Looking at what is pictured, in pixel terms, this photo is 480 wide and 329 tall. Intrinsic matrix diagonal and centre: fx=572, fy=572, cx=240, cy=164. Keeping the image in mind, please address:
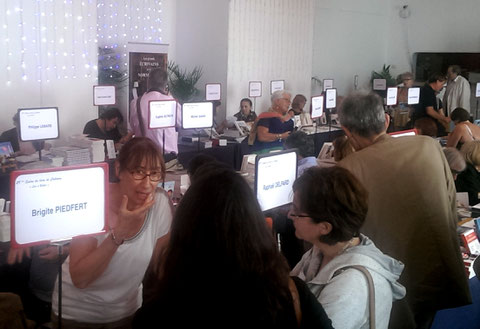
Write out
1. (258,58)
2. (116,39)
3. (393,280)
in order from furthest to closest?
(258,58) → (116,39) → (393,280)

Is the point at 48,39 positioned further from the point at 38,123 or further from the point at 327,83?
the point at 327,83

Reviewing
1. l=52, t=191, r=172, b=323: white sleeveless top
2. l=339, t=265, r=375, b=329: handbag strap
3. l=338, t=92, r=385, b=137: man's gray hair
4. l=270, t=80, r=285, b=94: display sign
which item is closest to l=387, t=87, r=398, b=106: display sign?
l=270, t=80, r=285, b=94: display sign

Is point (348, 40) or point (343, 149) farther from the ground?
point (348, 40)

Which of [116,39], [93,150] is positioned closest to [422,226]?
[93,150]

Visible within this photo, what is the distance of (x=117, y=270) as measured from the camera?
2133 mm

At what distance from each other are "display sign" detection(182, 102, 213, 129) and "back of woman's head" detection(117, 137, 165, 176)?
A: 4353 millimetres

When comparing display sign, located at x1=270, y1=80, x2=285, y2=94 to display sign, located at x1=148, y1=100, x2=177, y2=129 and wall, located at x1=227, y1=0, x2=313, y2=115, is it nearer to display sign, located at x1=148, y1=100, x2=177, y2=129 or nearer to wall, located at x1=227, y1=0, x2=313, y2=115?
wall, located at x1=227, y1=0, x2=313, y2=115

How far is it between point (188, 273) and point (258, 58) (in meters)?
10.7

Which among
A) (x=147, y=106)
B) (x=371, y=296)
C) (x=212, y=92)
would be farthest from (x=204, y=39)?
(x=371, y=296)

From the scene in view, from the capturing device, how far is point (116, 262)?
2.12m

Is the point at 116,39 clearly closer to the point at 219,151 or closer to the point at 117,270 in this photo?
the point at 219,151

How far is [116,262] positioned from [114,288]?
0.39 feet

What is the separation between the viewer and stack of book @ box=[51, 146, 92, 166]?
590 cm

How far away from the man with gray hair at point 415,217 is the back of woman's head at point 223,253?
1223mm
